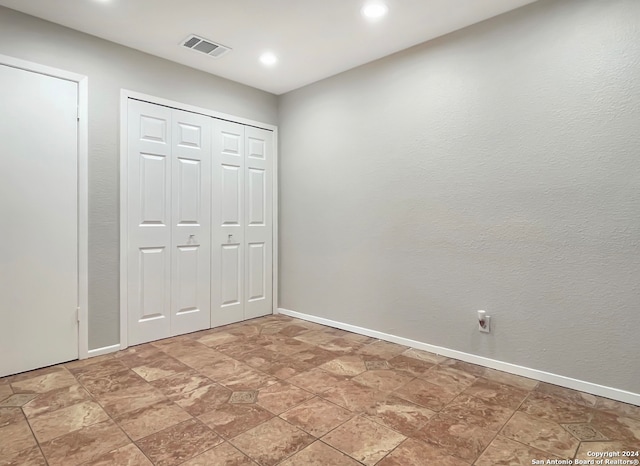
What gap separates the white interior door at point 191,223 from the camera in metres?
3.41

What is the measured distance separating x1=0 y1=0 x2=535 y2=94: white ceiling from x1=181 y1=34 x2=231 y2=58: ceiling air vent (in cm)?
6

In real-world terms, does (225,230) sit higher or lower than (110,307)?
higher

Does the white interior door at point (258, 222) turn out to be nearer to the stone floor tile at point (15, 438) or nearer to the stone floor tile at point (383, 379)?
the stone floor tile at point (383, 379)

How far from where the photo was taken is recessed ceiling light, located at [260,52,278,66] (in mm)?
3253

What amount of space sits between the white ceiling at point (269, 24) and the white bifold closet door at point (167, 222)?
58cm

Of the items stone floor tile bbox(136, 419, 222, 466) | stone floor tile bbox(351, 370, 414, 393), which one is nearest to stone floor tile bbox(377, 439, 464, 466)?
stone floor tile bbox(351, 370, 414, 393)

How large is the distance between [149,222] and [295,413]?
212 cm

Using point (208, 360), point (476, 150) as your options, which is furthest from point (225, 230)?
point (476, 150)

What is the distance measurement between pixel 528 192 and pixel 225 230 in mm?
2744

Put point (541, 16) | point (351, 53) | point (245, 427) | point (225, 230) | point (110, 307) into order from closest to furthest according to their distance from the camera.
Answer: point (245, 427)
point (541, 16)
point (110, 307)
point (351, 53)
point (225, 230)

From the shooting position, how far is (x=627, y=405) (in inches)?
84.4

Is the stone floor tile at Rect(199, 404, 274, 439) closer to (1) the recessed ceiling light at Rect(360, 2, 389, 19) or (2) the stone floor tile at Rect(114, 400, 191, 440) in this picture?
(2) the stone floor tile at Rect(114, 400, 191, 440)

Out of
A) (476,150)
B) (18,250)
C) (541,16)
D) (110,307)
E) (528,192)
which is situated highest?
(541,16)

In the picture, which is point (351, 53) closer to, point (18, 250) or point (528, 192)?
point (528, 192)
